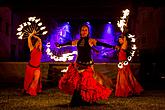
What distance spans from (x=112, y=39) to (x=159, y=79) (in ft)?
24.0

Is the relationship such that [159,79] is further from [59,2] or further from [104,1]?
[59,2]

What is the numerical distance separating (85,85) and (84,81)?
0.37ft

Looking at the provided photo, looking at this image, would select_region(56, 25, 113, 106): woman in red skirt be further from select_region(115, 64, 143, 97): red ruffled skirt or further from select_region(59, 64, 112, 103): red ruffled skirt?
select_region(115, 64, 143, 97): red ruffled skirt

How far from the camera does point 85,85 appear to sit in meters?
11.9

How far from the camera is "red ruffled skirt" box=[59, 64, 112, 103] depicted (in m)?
11.9

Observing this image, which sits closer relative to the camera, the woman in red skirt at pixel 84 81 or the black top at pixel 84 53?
the woman in red skirt at pixel 84 81

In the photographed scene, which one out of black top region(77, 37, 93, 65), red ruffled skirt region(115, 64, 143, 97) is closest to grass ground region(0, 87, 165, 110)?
red ruffled skirt region(115, 64, 143, 97)

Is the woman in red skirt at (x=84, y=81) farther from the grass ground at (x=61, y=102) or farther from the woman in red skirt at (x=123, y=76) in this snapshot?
the woman in red skirt at (x=123, y=76)

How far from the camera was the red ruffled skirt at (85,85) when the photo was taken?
11.9m

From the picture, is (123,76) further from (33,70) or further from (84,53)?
(33,70)

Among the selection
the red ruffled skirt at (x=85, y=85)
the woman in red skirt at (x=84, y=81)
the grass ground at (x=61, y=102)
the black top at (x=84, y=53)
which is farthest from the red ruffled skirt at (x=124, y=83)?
the black top at (x=84, y=53)

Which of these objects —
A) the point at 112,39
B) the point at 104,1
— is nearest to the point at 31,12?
the point at 104,1

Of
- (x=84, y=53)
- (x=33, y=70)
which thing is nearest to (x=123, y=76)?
(x=84, y=53)

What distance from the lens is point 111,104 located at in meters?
12.7
